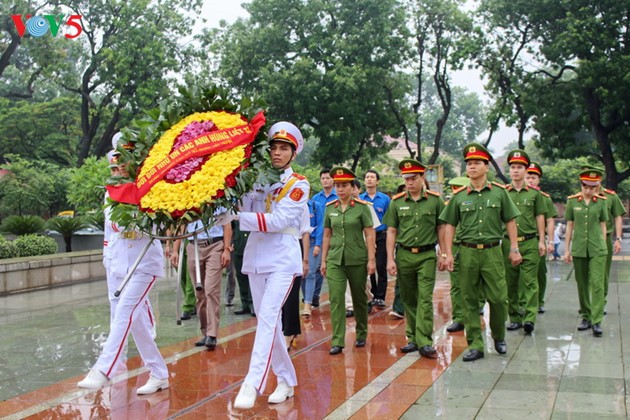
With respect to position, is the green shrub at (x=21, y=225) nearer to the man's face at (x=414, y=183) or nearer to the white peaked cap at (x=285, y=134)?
the man's face at (x=414, y=183)

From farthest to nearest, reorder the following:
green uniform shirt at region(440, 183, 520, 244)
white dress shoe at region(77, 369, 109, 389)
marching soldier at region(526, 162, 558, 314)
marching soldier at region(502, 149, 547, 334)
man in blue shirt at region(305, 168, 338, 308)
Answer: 1. man in blue shirt at region(305, 168, 338, 308)
2. marching soldier at region(526, 162, 558, 314)
3. marching soldier at region(502, 149, 547, 334)
4. green uniform shirt at region(440, 183, 520, 244)
5. white dress shoe at region(77, 369, 109, 389)

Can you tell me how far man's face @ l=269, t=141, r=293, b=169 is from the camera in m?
4.96

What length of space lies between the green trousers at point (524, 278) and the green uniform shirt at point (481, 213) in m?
1.48

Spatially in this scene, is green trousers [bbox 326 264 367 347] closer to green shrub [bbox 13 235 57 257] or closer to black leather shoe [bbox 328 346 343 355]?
black leather shoe [bbox 328 346 343 355]

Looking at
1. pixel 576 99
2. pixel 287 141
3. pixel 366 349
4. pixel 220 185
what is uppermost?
pixel 576 99

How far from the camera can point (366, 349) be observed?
6828 millimetres

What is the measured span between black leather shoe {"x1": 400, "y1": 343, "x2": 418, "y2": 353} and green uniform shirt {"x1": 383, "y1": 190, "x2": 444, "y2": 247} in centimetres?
94

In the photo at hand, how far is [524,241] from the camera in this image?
793 cm

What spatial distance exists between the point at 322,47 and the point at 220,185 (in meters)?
20.7

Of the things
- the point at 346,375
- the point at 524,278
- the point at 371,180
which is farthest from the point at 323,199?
the point at 346,375

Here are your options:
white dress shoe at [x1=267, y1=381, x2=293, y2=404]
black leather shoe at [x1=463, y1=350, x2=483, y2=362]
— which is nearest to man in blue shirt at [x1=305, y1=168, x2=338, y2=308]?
black leather shoe at [x1=463, y1=350, x2=483, y2=362]

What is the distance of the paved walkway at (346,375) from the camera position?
479 centimetres

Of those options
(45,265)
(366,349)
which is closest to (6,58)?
(45,265)

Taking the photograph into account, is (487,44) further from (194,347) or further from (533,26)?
(194,347)
